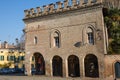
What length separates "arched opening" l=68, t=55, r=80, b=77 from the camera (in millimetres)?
28298

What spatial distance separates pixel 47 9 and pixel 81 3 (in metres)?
5.12

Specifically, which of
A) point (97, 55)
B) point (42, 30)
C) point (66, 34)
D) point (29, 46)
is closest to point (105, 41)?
point (97, 55)

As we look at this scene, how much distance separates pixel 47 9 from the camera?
97.5 ft

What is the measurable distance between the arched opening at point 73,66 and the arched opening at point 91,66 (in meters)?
1.18

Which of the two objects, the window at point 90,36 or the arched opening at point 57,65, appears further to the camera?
the arched opening at point 57,65

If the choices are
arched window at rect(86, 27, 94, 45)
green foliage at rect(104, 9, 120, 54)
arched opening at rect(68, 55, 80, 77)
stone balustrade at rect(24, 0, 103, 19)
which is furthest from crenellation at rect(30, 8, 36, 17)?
green foliage at rect(104, 9, 120, 54)

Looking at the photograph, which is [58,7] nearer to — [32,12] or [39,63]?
[32,12]

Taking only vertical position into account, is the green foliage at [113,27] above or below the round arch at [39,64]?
above

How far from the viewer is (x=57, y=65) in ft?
99.6

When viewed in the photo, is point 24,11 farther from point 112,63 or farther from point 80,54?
point 112,63

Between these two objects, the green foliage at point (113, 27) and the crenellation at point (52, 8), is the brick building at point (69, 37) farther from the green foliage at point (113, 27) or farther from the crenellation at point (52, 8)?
the green foliage at point (113, 27)

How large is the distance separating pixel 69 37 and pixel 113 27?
532 centimetres

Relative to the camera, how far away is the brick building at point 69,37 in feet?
83.5

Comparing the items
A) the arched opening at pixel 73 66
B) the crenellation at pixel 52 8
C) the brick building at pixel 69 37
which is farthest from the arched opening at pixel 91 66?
the crenellation at pixel 52 8
